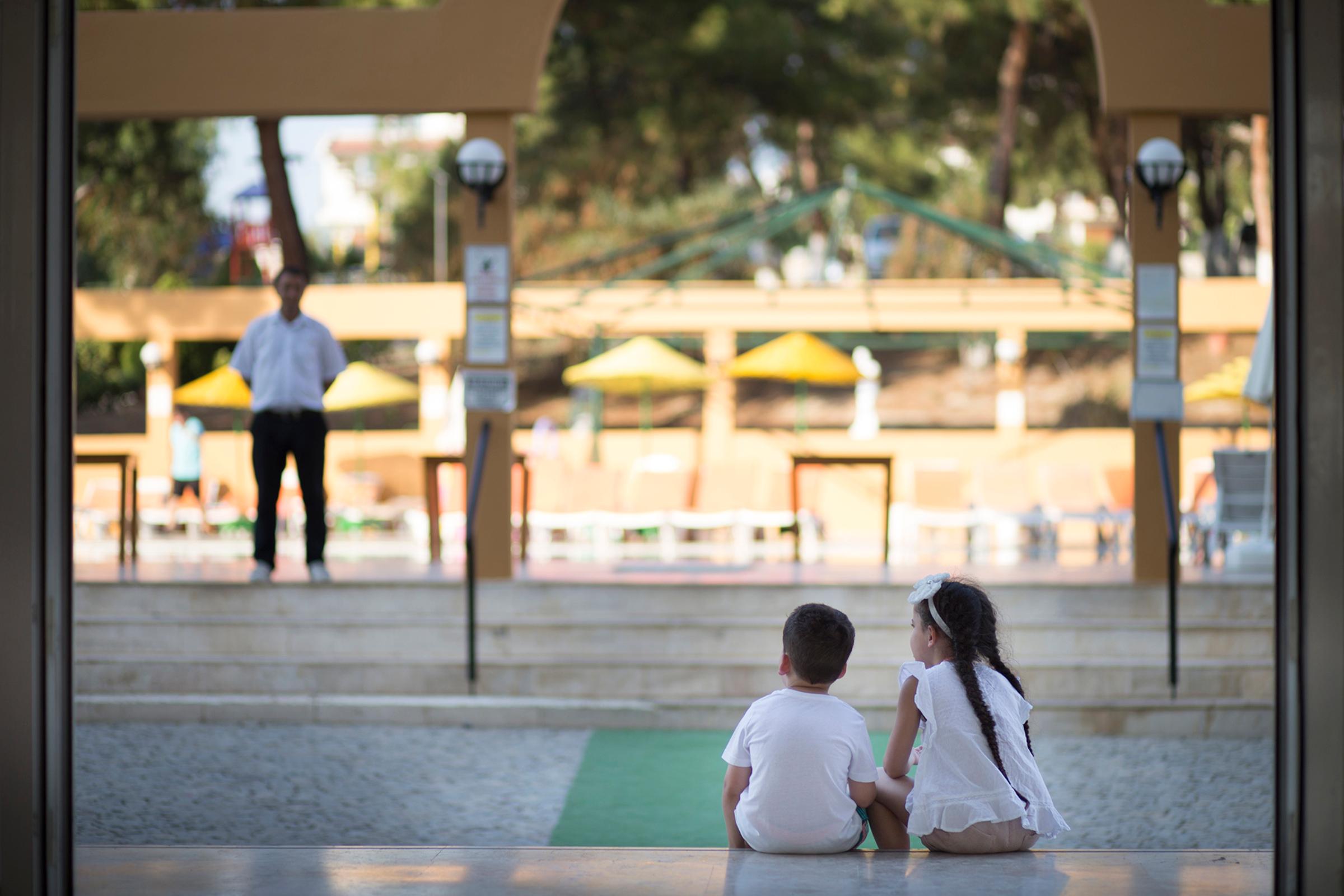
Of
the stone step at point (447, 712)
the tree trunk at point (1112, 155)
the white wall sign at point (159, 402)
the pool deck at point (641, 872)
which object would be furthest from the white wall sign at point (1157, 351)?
the tree trunk at point (1112, 155)

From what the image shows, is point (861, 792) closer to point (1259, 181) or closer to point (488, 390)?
point (488, 390)

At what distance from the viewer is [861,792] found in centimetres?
346

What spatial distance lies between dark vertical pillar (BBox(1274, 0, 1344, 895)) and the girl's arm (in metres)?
0.95

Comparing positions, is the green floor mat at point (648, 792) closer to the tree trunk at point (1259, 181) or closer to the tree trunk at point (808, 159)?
the tree trunk at point (1259, 181)

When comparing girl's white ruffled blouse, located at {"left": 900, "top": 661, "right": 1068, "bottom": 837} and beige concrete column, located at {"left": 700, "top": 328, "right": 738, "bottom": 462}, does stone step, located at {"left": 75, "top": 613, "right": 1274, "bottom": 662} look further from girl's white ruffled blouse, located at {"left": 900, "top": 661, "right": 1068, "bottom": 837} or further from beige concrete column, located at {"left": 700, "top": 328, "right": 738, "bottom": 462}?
beige concrete column, located at {"left": 700, "top": 328, "right": 738, "bottom": 462}

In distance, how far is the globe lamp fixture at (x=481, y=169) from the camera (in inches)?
313

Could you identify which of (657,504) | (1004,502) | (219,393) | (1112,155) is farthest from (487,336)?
(1112,155)

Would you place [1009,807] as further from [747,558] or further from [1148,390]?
[747,558]

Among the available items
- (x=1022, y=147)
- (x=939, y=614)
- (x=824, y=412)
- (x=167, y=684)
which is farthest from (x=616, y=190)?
(x=939, y=614)

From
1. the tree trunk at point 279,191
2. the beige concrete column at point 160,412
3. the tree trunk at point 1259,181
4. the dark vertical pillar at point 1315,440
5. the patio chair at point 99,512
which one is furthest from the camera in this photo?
the tree trunk at point 1259,181

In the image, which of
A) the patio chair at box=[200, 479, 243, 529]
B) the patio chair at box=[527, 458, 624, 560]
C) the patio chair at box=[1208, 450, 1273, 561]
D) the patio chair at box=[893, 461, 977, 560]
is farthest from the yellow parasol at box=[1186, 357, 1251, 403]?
the patio chair at box=[200, 479, 243, 529]

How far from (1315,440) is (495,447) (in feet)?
19.2

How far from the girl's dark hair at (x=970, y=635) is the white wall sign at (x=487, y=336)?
4.89 m

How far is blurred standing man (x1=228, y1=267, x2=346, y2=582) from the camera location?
24.7 feet
